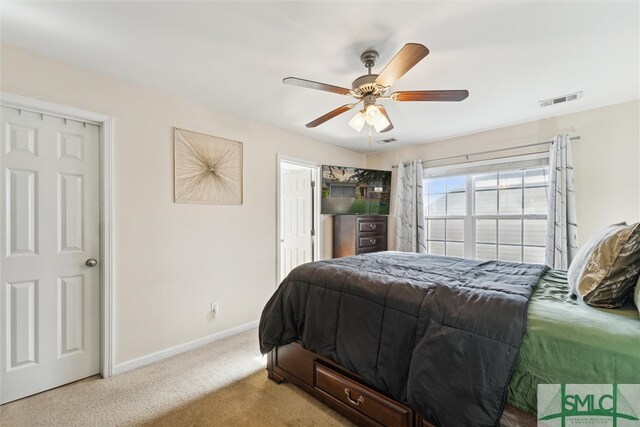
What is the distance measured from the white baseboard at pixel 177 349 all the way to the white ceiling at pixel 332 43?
2.32 meters

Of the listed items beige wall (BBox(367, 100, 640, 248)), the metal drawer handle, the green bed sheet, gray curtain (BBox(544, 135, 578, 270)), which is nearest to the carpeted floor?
the metal drawer handle

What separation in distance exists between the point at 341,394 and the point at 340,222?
262 cm

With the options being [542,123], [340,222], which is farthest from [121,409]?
[542,123]

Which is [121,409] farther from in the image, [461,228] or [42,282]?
[461,228]

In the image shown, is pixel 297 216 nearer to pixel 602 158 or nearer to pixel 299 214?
pixel 299 214

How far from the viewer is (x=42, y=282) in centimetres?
193

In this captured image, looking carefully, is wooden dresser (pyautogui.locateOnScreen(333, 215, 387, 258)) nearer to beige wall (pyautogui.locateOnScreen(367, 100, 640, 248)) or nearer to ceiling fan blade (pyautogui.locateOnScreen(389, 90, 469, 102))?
beige wall (pyautogui.locateOnScreen(367, 100, 640, 248))

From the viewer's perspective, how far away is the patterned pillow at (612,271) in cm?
118

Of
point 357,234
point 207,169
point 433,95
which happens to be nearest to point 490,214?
point 357,234

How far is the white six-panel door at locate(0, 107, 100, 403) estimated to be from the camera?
1818mm

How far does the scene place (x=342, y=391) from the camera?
5.32 ft

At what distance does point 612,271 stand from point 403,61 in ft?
4.59

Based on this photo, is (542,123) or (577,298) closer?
(577,298)

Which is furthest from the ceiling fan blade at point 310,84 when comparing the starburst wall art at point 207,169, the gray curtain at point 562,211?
the gray curtain at point 562,211
